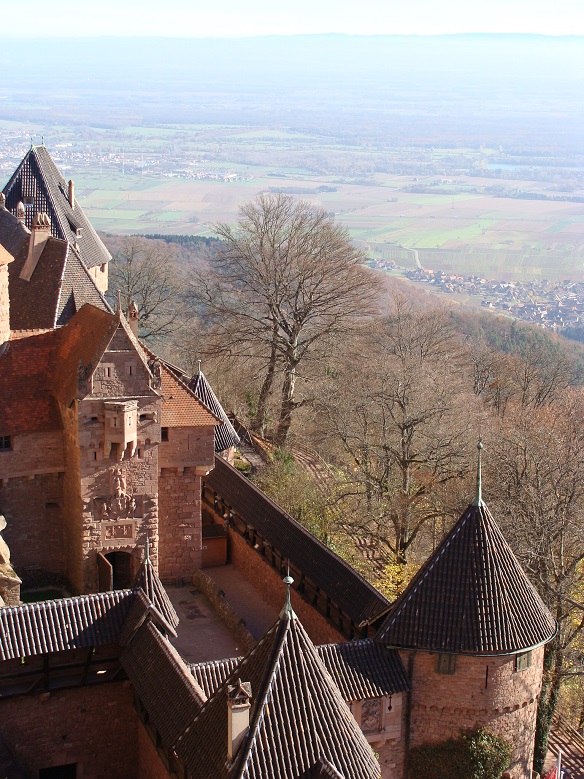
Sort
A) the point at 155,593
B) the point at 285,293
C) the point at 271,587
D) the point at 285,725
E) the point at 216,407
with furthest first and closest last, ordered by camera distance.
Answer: the point at 285,293 < the point at 216,407 < the point at 271,587 < the point at 155,593 < the point at 285,725

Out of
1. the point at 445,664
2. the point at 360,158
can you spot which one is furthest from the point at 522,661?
the point at 360,158

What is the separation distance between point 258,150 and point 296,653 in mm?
112625

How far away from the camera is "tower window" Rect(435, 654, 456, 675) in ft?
59.5

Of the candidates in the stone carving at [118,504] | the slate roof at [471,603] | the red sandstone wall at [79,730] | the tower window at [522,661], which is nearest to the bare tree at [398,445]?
the stone carving at [118,504]

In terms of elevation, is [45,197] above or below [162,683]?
above

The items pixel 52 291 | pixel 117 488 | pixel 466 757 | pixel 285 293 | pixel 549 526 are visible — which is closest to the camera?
pixel 466 757

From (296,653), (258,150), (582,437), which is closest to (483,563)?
(296,653)

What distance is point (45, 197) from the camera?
35781mm

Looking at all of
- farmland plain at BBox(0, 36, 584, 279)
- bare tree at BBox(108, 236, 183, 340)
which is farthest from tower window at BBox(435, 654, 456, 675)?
farmland plain at BBox(0, 36, 584, 279)

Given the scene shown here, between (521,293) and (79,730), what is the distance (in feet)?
199

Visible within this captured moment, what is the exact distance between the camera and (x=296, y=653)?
48.5 feet

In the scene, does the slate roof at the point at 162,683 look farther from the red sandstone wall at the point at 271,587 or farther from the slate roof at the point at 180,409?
the slate roof at the point at 180,409

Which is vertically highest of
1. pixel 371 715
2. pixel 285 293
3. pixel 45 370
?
pixel 45 370

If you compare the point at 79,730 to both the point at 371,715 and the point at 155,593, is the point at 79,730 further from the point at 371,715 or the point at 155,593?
the point at 371,715
